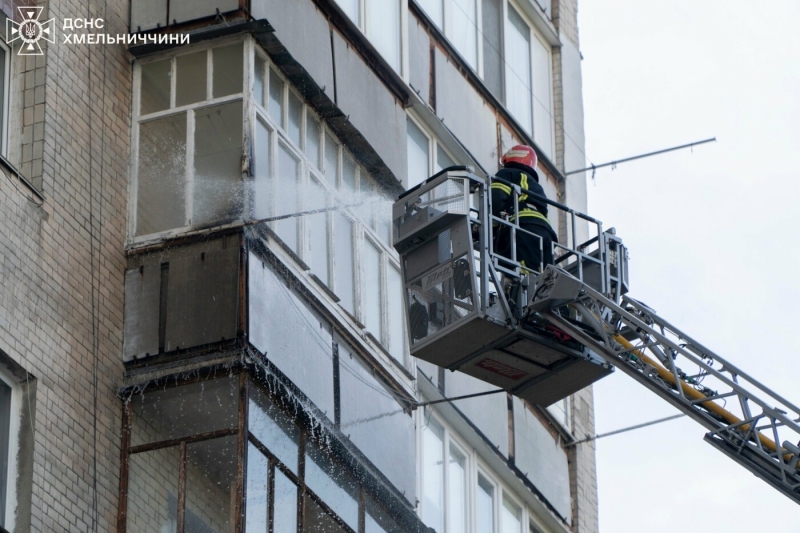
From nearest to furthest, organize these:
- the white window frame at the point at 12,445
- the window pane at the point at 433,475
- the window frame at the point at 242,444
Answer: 1. the white window frame at the point at 12,445
2. the window frame at the point at 242,444
3. the window pane at the point at 433,475

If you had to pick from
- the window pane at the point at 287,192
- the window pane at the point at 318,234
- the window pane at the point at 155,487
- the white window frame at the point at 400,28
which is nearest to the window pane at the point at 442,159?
the white window frame at the point at 400,28

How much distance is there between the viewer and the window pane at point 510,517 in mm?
22234

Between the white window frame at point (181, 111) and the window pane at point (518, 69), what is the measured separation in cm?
784

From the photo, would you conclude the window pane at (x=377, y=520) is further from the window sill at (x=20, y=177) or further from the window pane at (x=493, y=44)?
the window pane at (x=493, y=44)

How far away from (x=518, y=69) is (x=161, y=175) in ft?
30.4

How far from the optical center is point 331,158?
18188mm

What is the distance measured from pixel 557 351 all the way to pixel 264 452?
9.10 feet

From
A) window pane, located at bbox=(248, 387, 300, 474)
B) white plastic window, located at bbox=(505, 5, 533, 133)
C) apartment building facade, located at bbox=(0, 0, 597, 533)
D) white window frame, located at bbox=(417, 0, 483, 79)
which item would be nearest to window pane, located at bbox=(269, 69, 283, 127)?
apartment building facade, located at bbox=(0, 0, 597, 533)

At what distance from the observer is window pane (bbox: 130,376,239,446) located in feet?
50.6

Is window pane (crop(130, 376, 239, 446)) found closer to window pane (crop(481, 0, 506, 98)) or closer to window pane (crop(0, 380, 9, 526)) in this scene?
window pane (crop(0, 380, 9, 526))

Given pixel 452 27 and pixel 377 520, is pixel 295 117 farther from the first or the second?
pixel 452 27

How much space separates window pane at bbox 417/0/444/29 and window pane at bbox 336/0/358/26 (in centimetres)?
245

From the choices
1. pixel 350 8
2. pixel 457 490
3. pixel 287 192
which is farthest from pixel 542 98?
pixel 287 192

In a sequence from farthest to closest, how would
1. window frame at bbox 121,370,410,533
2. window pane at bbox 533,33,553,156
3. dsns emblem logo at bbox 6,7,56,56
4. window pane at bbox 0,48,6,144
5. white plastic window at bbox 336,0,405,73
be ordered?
window pane at bbox 533,33,553,156, white plastic window at bbox 336,0,405,73, dsns emblem logo at bbox 6,7,56,56, window pane at bbox 0,48,6,144, window frame at bbox 121,370,410,533
